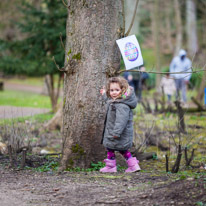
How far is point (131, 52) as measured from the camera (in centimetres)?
524

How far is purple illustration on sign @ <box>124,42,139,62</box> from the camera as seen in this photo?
519 cm

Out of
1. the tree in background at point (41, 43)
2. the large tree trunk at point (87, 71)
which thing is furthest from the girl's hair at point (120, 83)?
A: the tree in background at point (41, 43)

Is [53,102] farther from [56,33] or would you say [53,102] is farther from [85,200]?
[85,200]

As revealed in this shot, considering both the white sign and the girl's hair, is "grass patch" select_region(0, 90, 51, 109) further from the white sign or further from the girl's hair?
the girl's hair

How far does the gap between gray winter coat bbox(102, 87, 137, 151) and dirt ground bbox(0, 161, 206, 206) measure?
408 millimetres

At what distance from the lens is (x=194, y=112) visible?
→ 457 inches

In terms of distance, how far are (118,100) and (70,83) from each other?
72 cm

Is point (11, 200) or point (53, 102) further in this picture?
point (53, 102)

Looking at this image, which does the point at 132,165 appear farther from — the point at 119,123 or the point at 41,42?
the point at 41,42

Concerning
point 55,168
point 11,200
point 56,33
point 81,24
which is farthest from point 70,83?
point 56,33

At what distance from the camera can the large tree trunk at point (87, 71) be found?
5.11 metres

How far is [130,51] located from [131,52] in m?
0.02

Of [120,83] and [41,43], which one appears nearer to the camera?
[120,83]

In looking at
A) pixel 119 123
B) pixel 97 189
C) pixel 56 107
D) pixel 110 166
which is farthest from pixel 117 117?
pixel 56 107
